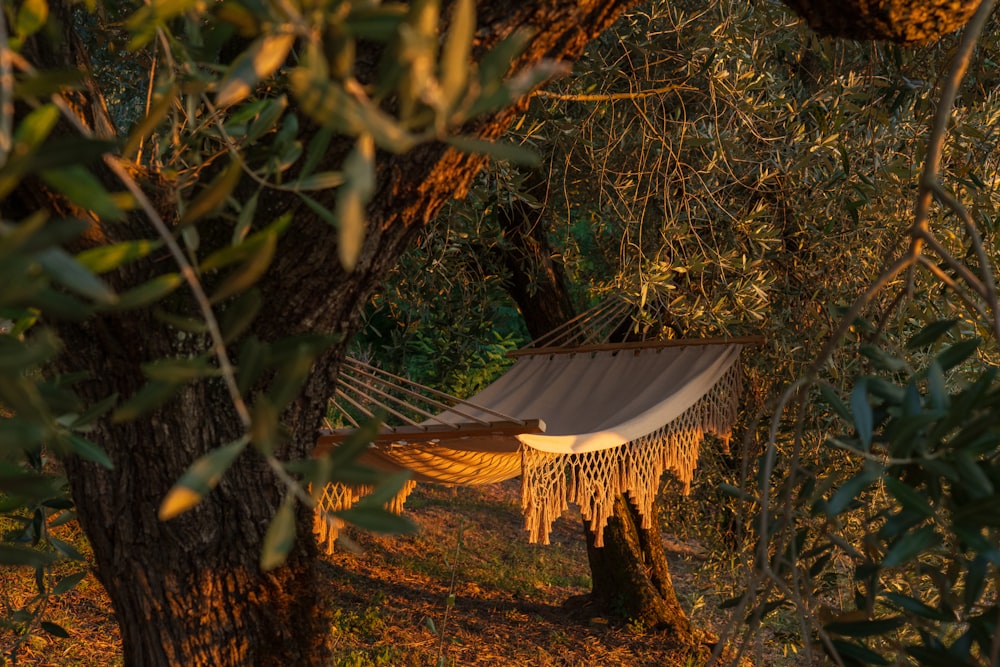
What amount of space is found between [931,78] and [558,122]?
121cm

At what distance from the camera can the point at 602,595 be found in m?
4.75

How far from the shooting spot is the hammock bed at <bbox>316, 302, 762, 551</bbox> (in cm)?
284

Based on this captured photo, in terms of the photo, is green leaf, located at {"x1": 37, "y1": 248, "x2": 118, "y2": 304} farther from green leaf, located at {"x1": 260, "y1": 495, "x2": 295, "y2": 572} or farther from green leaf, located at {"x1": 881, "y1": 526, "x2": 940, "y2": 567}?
green leaf, located at {"x1": 881, "y1": 526, "x2": 940, "y2": 567}

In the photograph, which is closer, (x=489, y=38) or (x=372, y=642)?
(x=489, y=38)

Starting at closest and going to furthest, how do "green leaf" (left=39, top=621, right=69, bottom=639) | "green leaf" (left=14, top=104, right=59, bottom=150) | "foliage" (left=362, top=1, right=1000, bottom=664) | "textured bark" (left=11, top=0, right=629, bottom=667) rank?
"green leaf" (left=14, top=104, right=59, bottom=150)
"textured bark" (left=11, top=0, right=629, bottom=667)
"green leaf" (left=39, top=621, right=69, bottom=639)
"foliage" (left=362, top=1, right=1000, bottom=664)

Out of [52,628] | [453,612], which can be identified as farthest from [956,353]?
[453,612]

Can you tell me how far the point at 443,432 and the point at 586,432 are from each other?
0.81 m

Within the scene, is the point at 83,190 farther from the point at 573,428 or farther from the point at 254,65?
the point at 573,428

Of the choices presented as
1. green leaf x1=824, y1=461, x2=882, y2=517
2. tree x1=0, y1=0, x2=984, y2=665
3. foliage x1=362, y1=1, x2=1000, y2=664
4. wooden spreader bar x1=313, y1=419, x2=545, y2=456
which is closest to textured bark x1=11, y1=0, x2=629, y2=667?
tree x1=0, y1=0, x2=984, y2=665

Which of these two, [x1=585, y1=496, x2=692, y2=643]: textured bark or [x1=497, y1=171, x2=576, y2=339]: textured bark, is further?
[x1=585, y1=496, x2=692, y2=643]: textured bark

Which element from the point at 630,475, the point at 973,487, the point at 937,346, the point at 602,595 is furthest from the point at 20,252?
the point at 602,595

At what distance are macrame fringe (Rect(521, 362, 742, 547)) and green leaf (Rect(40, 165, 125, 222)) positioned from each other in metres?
2.25

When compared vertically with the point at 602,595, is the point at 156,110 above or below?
above

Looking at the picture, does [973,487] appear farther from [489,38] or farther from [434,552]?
[434,552]
